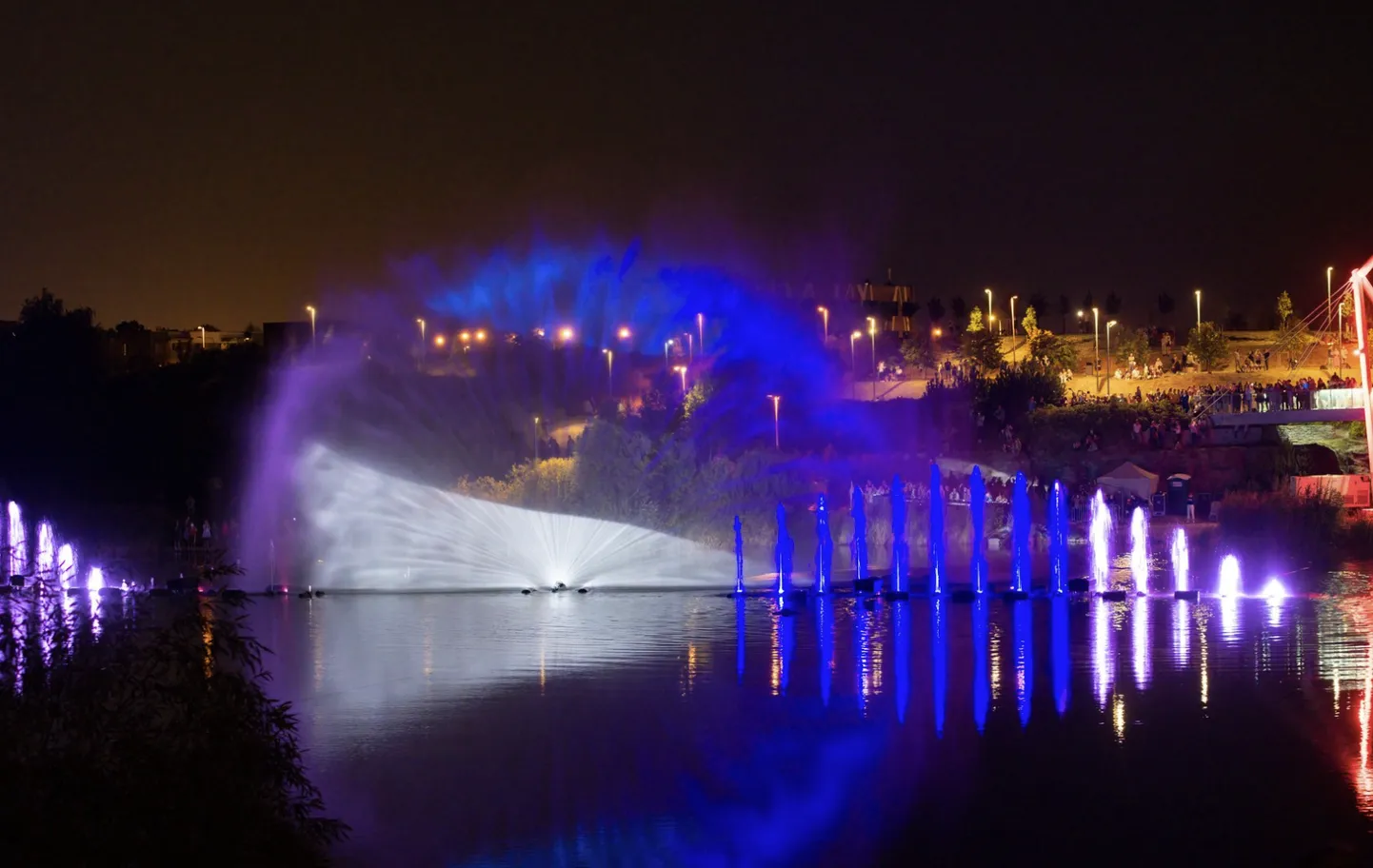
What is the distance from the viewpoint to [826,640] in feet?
83.7

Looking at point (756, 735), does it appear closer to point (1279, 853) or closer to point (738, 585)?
point (1279, 853)

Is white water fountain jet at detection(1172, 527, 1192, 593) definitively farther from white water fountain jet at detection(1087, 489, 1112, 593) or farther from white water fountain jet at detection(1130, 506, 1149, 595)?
white water fountain jet at detection(1087, 489, 1112, 593)

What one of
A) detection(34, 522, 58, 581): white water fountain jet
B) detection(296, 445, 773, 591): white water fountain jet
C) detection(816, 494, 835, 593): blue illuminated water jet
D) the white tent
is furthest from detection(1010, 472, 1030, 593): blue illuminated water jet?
detection(34, 522, 58, 581): white water fountain jet

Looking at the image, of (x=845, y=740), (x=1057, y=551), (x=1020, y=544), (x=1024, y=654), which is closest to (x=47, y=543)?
(x=1020, y=544)

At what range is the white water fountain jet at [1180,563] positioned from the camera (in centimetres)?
3478

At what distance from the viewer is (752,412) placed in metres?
84.2

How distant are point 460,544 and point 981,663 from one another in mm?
24821

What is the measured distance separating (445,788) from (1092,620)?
52.0 feet

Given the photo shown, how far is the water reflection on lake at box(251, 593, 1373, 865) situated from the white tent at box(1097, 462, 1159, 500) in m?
28.8

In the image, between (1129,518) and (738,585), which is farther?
(1129,518)

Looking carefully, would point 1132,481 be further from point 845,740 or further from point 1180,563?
point 845,740

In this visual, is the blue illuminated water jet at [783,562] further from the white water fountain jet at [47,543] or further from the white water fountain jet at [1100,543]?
the white water fountain jet at [47,543]

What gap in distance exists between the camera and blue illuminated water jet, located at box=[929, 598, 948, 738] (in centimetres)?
1808

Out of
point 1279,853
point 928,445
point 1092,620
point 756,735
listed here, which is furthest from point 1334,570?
point 928,445
